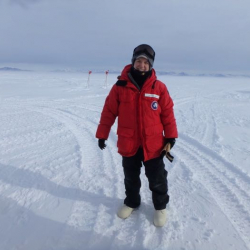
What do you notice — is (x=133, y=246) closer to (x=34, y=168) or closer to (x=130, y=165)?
(x=130, y=165)

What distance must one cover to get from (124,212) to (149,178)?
0.51 metres

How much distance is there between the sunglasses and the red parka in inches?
6.9

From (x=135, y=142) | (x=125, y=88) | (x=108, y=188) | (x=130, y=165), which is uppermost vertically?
(x=125, y=88)

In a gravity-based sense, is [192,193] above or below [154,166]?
below

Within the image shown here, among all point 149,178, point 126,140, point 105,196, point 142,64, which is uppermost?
point 142,64

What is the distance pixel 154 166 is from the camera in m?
2.29

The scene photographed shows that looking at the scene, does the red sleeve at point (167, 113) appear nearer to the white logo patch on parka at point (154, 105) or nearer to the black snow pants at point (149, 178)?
the white logo patch on parka at point (154, 105)

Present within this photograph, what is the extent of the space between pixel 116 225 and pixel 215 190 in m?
1.46

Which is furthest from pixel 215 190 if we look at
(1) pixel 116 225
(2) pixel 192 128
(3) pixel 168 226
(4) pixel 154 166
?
(2) pixel 192 128

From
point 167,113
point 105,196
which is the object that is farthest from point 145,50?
point 105,196

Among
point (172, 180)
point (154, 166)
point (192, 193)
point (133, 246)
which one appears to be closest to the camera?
point (133, 246)

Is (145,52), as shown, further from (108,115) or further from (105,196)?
(105,196)

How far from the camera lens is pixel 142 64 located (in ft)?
6.95

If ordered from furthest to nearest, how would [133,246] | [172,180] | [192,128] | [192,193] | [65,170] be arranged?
[192,128] → [65,170] → [172,180] → [192,193] → [133,246]
